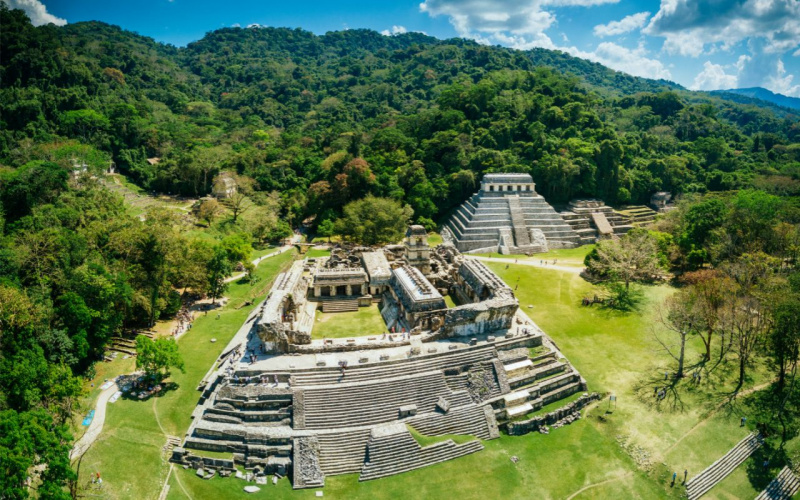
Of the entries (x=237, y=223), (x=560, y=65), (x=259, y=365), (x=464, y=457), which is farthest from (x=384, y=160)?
(x=560, y=65)

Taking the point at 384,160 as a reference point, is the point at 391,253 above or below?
below

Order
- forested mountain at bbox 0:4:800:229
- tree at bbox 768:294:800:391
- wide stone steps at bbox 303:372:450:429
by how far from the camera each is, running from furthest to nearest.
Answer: forested mountain at bbox 0:4:800:229 < tree at bbox 768:294:800:391 < wide stone steps at bbox 303:372:450:429

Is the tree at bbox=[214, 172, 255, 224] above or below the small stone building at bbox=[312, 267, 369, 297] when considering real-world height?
above

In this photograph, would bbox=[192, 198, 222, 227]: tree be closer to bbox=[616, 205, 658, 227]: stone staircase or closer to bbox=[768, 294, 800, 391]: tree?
bbox=[768, 294, 800, 391]: tree

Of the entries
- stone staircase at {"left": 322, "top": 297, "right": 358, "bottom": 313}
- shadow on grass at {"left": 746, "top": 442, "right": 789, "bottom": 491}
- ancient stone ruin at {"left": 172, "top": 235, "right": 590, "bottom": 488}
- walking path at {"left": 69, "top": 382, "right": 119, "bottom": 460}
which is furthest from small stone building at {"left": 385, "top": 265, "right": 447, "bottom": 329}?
shadow on grass at {"left": 746, "top": 442, "right": 789, "bottom": 491}

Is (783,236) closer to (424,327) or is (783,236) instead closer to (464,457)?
(424,327)
